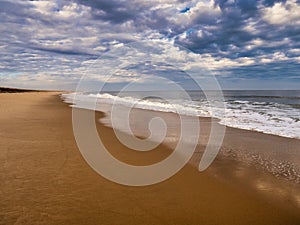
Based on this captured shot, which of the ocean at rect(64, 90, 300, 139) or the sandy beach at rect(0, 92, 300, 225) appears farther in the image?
the ocean at rect(64, 90, 300, 139)

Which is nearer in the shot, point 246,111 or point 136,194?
point 136,194

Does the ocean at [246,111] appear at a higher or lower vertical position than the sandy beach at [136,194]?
higher

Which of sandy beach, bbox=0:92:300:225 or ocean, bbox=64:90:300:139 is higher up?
ocean, bbox=64:90:300:139

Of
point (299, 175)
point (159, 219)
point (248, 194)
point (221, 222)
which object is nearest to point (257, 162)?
point (299, 175)

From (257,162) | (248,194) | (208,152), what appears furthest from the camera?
(208,152)

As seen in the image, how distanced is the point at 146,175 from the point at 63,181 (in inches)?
68.9

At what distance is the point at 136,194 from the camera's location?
4.54 metres

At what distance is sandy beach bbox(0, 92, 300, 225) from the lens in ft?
12.2

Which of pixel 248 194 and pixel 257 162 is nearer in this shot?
pixel 248 194

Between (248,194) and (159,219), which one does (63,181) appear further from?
(248,194)

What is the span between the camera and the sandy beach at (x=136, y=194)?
12.2 ft

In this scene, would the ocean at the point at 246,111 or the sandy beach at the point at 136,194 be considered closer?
the sandy beach at the point at 136,194

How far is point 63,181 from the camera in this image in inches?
195

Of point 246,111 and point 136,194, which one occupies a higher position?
point 246,111
